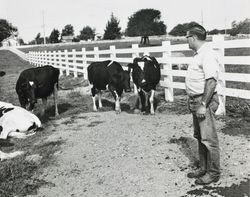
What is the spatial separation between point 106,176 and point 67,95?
9405 mm

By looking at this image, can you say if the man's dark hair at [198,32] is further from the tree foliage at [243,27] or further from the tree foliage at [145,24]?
the tree foliage at [145,24]

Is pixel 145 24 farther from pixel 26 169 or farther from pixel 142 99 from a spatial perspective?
pixel 26 169

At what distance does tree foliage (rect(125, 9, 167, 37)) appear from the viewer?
86.7 metres

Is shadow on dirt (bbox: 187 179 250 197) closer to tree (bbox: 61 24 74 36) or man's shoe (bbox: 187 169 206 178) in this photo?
man's shoe (bbox: 187 169 206 178)

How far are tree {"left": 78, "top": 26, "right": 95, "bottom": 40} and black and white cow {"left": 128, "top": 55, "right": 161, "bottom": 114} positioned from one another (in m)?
141

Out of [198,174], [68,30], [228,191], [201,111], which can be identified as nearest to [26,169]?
[198,174]

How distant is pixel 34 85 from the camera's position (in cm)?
1060

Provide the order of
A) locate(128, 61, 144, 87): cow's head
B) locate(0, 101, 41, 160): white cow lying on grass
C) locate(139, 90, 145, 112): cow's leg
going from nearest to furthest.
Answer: locate(0, 101, 41, 160): white cow lying on grass → locate(128, 61, 144, 87): cow's head → locate(139, 90, 145, 112): cow's leg

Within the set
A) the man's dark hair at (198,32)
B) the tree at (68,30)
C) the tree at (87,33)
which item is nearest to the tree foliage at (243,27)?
the man's dark hair at (198,32)

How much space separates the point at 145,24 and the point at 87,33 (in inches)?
2691

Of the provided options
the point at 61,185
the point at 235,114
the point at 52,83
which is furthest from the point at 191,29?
the point at 52,83

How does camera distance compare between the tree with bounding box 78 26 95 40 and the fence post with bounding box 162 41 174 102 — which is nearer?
the fence post with bounding box 162 41 174 102

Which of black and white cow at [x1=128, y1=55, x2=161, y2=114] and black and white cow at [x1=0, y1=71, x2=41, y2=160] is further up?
black and white cow at [x1=128, y1=55, x2=161, y2=114]

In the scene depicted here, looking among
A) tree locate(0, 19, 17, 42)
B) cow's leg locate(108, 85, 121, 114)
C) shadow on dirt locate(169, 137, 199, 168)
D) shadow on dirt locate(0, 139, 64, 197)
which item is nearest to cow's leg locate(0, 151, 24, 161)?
shadow on dirt locate(0, 139, 64, 197)
